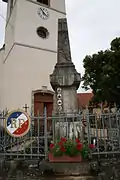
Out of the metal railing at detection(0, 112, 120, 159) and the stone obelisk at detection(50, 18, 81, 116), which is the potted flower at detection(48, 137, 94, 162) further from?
Answer: the stone obelisk at detection(50, 18, 81, 116)

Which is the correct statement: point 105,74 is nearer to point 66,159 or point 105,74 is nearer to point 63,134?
point 63,134

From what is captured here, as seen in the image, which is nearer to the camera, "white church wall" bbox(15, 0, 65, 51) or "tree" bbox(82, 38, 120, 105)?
"white church wall" bbox(15, 0, 65, 51)

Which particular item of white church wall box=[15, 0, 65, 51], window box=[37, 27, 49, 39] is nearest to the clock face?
white church wall box=[15, 0, 65, 51]

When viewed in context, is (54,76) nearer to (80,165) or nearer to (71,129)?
(71,129)

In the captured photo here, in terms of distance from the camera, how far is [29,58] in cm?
1492

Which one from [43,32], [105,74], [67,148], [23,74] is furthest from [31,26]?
[67,148]

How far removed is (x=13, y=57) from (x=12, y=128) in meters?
10.6

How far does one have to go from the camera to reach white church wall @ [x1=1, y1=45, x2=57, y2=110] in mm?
14133

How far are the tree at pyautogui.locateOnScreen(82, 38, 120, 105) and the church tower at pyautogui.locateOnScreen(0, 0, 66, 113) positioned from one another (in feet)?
13.3

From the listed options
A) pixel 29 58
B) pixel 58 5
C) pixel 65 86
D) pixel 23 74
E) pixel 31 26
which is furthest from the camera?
pixel 58 5

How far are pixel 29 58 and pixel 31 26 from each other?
2.44 metres

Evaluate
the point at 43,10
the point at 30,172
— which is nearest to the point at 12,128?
the point at 30,172

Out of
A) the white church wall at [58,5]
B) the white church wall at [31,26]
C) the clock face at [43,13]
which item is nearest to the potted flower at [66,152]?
the white church wall at [31,26]

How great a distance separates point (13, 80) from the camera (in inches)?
567
